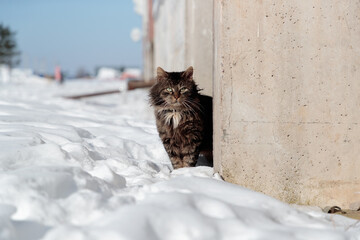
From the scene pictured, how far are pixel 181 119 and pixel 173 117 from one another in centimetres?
8

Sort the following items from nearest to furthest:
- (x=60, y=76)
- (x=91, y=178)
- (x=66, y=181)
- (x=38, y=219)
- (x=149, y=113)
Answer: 1. (x=38, y=219)
2. (x=66, y=181)
3. (x=91, y=178)
4. (x=149, y=113)
5. (x=60, y=76)

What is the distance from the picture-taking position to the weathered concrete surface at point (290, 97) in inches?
112

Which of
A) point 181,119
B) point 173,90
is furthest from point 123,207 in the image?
point 173,90

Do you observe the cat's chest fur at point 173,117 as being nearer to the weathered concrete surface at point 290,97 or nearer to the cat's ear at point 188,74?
the cat's ear at point 188,74

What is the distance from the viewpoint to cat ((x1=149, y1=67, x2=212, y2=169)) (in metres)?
3.49

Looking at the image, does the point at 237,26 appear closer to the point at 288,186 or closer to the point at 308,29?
the point at 308,29

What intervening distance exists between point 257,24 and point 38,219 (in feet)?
6.84

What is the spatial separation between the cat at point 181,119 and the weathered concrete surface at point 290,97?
2.04 feet

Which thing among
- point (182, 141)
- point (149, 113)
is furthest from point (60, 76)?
point (182, 141)

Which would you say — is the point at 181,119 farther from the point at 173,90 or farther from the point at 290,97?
the point at 290,97

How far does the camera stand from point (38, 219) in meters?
1.90

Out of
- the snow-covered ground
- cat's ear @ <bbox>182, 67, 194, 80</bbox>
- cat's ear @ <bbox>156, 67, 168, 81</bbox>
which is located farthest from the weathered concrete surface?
cat's ear @ <bbox>156, 67, 168, 81</bbox>

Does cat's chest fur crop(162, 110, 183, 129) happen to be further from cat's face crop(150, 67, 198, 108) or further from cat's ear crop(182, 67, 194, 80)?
cat's ear crop(182, 67, 194, 80)

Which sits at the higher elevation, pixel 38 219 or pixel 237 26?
pixel 237 26
